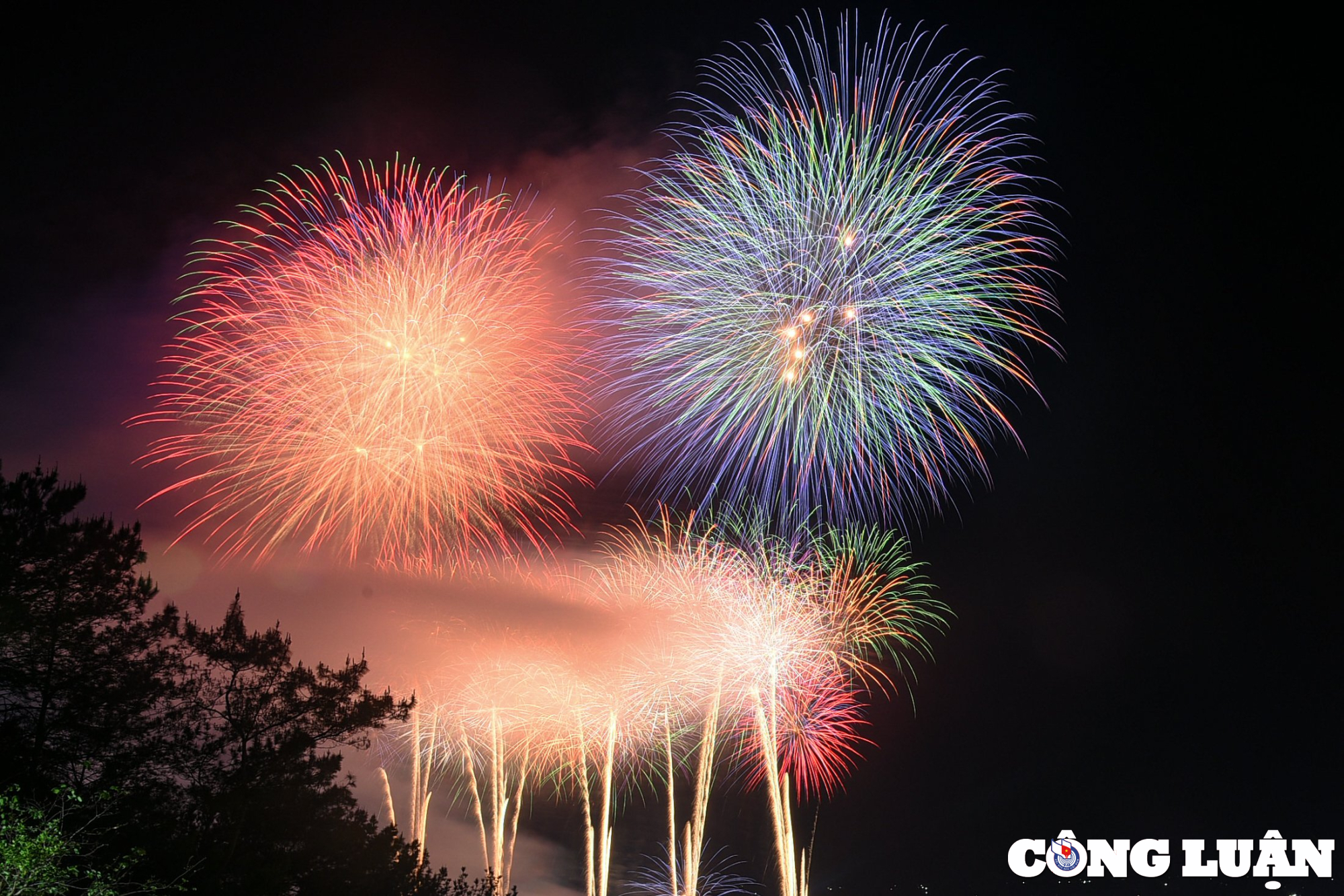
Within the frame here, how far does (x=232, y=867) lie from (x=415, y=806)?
19.5 m

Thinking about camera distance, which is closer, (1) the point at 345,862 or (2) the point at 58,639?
(2) the point at 58,639

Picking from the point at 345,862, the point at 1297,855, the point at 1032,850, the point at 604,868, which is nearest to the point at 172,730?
the point at 345,862

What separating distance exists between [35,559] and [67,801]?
539 cm

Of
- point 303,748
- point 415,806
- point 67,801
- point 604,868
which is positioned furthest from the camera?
point 604,868

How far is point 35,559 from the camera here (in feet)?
69.4

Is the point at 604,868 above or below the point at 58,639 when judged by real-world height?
below

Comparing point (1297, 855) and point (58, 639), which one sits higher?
point (58, 639)

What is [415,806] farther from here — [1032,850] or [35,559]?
[1032,850]

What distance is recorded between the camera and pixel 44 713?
2036 cm

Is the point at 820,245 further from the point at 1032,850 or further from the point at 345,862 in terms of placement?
the point at 1032,850

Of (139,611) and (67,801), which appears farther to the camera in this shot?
(139,611)

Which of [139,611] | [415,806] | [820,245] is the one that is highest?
[820,245]

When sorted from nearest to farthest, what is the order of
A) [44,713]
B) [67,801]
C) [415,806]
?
1. [67,801]
2. [44,713]
3. [415,806]

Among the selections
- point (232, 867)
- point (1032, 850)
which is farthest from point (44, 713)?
point (1032, 850)
